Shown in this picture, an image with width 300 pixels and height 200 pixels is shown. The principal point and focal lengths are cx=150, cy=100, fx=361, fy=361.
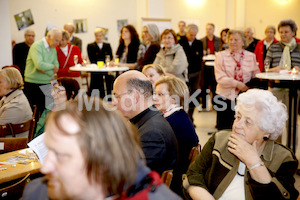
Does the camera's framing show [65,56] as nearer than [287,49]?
No

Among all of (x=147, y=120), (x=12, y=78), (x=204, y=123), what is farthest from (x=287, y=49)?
(x=12, y=78)

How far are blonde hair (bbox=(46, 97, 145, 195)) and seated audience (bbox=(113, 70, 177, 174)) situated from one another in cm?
97

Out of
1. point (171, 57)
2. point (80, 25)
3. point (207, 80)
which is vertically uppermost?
point (80, 25)

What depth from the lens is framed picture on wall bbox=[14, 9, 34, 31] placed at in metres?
8.69

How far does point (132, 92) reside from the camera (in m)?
2.39

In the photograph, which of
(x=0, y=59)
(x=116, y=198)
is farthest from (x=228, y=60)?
(x=116, y=198)

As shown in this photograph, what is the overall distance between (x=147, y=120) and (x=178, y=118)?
66cm

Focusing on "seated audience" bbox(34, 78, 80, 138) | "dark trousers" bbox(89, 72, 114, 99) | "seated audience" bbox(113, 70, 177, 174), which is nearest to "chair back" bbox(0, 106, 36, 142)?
"seated audience" bbox(34, 78, 80, 138)

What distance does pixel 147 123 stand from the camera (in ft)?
Result: 7.02

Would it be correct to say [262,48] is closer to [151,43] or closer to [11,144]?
[151,43]

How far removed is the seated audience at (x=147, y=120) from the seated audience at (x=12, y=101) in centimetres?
167

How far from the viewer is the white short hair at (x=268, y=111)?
194 cm

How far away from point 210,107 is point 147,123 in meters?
6.03

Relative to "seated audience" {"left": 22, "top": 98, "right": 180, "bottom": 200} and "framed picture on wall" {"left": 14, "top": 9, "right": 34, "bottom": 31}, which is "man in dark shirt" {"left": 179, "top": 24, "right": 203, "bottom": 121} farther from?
"seated audience" {"left": 22, "top": 98, "right": 180, "bottom": 200}
